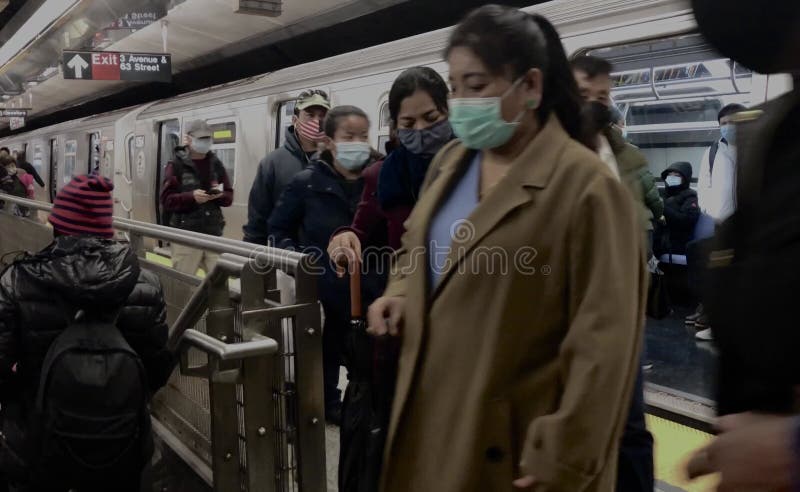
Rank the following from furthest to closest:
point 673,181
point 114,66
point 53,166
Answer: point 53,166 < point 114,66 < point 673,181

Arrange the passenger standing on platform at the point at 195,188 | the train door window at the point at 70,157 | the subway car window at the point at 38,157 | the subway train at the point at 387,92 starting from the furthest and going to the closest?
1. the subway car window at the point at 38,157
2. the train door window at the point at 70,157
3. the passenger standing on platform at the point at 195,188
4. the subway train at the point at 387,92

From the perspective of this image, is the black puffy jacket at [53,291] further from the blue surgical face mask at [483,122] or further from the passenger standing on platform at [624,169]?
the passenger standing on platform at [624,169]

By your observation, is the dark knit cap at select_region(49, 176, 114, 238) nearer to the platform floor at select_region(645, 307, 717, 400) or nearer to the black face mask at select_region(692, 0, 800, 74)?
the black face mask at select_region(692, 0, 800, 74)

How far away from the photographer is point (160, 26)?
561 inches

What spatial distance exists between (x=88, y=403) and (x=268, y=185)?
1.72 meters

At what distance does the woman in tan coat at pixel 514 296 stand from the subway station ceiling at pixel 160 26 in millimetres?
7234

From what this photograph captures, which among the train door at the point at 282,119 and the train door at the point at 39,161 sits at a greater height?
the train door at the point at 282,119

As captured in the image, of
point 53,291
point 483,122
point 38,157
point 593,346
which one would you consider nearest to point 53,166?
point 38,157

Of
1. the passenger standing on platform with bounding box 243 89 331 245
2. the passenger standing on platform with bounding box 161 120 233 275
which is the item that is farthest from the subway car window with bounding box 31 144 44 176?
the passenger standing on platform with bounding box 243 89 331 245

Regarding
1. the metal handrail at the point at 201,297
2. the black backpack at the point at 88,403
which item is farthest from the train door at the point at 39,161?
the black backpack at the point at 88,403

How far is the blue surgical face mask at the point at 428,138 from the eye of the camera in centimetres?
233

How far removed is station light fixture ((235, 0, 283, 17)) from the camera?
26.5 ft

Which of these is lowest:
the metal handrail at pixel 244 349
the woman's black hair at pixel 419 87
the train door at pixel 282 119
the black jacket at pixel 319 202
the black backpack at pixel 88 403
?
the black backpack at pixel 88 403

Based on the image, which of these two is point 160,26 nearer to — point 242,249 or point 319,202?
point 319,202
